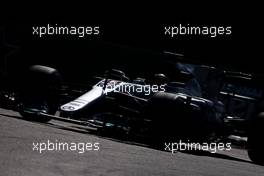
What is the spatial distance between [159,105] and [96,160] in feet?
11.5

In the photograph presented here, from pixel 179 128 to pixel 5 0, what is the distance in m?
10.9

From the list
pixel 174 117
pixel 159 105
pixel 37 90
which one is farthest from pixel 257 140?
pixel 37 90

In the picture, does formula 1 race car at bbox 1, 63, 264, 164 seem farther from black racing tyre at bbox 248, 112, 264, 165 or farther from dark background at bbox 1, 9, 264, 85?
dark background at bbox 1, 9, 264, 85

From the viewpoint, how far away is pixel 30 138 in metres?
9.77

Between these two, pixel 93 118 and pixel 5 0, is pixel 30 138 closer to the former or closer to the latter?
pixel 93 118

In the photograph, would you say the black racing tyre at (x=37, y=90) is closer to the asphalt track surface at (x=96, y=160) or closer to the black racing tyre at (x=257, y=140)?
the asphalt track surface at (x=96, y=160)

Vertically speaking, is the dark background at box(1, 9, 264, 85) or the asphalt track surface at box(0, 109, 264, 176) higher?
the asphalt track surface at box(0, 109, 264, 176)

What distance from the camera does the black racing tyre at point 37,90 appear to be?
538 inches

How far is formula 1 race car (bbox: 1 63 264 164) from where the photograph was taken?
39.3 ft

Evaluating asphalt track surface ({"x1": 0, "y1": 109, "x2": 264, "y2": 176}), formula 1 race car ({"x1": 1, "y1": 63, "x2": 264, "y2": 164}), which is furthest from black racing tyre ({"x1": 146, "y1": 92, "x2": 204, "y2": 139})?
asphalt track surface ({"x1": 0, "y1": 109, "x2": 264, "y2": 176})

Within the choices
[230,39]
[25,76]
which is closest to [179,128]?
[25,76]

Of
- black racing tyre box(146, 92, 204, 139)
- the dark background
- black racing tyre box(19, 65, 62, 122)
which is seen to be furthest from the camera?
the dark background

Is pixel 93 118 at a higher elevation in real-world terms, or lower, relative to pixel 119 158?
lower

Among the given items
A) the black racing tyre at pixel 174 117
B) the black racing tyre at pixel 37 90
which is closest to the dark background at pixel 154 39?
the black racing tyre at pixel 37 90
